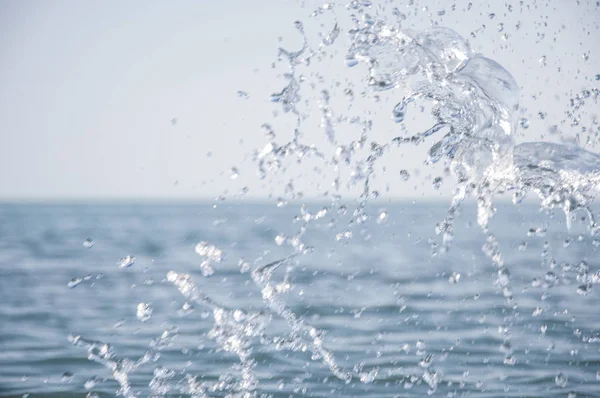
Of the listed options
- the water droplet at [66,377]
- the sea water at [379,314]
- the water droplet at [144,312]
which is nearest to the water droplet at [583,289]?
the sea water at [379,314]

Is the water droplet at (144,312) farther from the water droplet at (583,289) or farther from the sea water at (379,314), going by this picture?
the water droplet at (583,289)

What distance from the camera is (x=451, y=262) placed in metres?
22.6

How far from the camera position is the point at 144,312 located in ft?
38.9

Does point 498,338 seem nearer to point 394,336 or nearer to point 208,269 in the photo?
point 394,336

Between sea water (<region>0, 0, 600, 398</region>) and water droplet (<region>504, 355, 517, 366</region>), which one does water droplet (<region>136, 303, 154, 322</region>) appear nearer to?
sea water (<region>0, 0, 600, 398</region>)

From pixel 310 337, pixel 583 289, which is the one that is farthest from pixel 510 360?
pixel 310 337

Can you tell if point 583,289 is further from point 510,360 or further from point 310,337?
point 310,337

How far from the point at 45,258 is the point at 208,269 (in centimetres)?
1809

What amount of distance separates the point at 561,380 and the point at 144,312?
6.10 metres

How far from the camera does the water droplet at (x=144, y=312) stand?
1129 cm

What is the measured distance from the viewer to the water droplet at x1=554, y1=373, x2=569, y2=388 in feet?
24.8

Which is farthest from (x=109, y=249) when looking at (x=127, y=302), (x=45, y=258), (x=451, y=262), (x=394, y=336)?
(x=394, y=336)

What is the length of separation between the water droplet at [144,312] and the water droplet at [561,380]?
5.42m

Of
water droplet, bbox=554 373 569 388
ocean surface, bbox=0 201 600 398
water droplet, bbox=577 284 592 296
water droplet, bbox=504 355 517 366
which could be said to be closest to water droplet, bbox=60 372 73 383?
ocean surface, bbox=0 201 600 398
